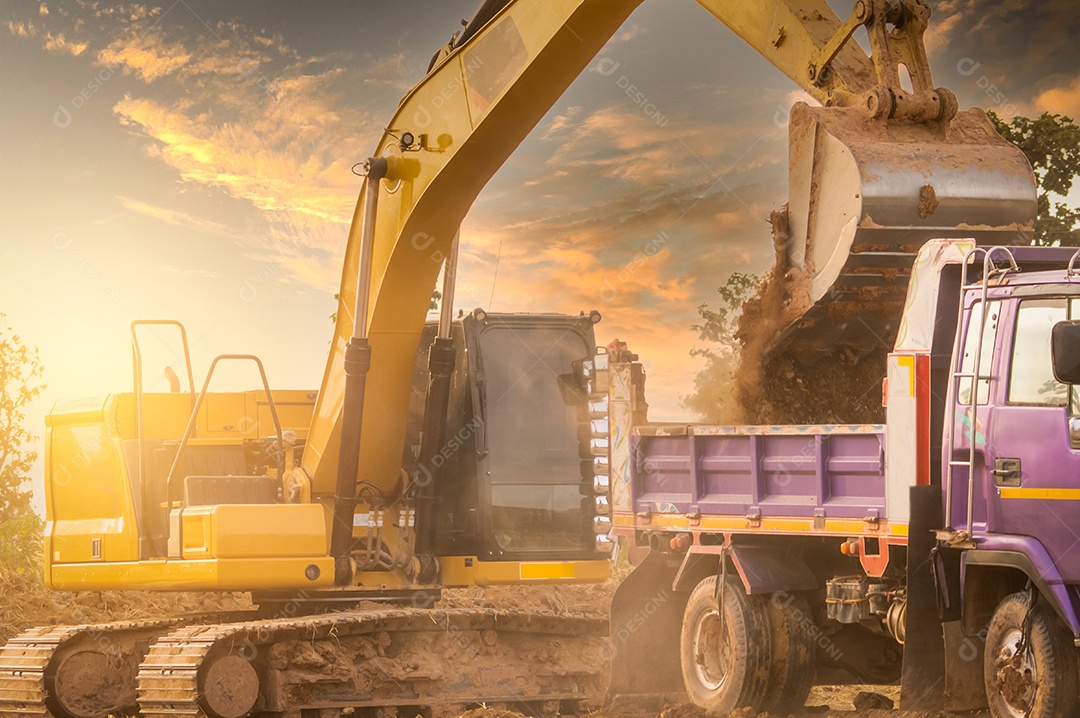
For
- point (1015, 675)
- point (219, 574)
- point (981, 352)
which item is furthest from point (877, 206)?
point (219, 574)

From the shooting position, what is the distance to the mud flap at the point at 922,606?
8617 millimetres

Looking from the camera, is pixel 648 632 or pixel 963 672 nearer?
pixel 963 672

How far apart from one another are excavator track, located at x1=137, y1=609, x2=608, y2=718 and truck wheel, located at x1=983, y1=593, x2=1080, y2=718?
15.5 ft

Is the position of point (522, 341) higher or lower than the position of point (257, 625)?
higher

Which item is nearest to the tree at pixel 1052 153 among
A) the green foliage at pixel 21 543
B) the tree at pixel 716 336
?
the tree at pixel 716 336

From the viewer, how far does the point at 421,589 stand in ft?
39.8

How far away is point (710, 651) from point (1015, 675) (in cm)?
317

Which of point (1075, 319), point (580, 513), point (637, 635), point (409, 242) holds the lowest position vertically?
point (637, 635)

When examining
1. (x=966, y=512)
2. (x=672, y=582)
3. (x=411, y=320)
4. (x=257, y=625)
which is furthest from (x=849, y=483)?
(x=257, y=625)

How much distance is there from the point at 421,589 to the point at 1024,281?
5.85 m

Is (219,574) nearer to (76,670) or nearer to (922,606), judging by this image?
(76,670)

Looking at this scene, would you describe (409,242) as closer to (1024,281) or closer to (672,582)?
(672,582)

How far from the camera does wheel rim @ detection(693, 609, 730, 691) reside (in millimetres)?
10633

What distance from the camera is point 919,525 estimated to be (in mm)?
8664
